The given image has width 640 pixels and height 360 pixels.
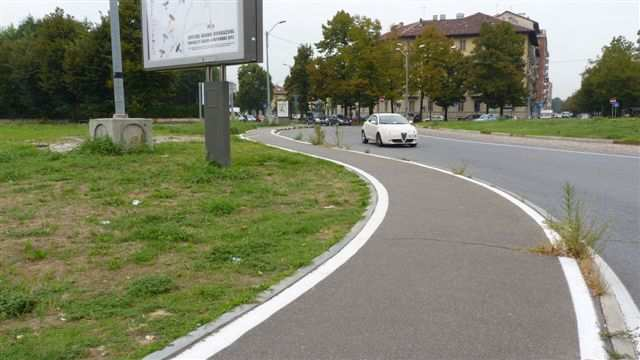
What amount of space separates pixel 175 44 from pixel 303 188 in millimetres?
5474

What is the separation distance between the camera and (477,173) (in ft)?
46.6

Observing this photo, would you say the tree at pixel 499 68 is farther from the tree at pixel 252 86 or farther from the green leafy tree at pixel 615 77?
the tree at pixel 252 86

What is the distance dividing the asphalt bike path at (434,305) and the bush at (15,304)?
1.85 metres

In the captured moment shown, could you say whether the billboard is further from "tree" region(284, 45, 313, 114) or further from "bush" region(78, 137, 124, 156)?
"tree" region(284, 45, 313, 114)

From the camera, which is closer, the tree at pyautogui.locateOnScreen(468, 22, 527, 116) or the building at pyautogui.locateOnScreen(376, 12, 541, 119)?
the tree at pyautogui.locateOnScreen(468, 22, 527, 116)

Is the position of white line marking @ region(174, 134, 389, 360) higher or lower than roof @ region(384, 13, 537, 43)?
lower

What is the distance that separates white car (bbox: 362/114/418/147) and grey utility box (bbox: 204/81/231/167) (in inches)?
464

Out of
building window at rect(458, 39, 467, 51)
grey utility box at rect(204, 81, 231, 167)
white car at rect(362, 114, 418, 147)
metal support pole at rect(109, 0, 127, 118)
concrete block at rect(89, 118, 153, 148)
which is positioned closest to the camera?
grey utility box at rect(204, 81, 231, 167)

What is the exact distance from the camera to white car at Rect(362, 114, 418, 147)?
923 inches

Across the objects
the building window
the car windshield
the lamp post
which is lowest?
the car windshield

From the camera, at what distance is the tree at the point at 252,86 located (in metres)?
99.8

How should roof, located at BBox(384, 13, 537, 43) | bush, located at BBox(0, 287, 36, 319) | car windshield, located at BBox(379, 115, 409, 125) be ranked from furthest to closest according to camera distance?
roof, located at BBox(384, 13, 537, 43)
car windshield, located at BBox(379, 115, 409, 125)
bush, located at BBox(0, 287, 36, 319)

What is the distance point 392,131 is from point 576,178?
11.4 meters

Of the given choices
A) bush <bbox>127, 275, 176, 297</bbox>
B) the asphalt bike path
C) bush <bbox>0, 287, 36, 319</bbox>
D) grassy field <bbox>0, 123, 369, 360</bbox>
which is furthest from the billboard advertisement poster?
bush <bbox>0, 287, 36, 319</bbox>
